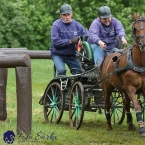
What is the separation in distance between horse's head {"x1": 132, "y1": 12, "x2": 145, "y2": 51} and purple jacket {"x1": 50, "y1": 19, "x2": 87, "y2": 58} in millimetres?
2411

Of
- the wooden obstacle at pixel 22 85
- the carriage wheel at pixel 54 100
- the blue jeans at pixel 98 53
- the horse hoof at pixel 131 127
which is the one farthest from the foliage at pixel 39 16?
the wooden obstacle at pixel 22 85

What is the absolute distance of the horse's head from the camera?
401 inches

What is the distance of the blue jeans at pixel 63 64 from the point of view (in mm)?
13023

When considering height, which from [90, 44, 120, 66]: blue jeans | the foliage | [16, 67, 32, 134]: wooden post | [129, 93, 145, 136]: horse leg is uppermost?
the foliage

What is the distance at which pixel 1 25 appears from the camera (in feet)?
112

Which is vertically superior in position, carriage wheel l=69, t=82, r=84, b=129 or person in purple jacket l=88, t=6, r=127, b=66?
person in purple jacket l=88, t=6, r=127, b=66

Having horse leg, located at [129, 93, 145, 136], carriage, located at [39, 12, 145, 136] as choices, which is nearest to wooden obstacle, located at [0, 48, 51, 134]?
horse leg, located at [129, 93, 145, 136]

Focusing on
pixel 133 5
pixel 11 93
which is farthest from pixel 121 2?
pixel 11 93

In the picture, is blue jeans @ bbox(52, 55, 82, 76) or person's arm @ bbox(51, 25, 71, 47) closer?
person's arm @ bbox(51, 25, 71, 47)

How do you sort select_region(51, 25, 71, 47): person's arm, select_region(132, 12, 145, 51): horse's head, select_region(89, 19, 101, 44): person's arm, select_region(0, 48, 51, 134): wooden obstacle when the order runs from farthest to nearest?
select_region(51, 25, 71, 47): person's arm → select_region(89, 19, 101, 44): person's arm → select_region(132, 12, 145, 51): horse's head → select_region(0, 48, 51, 134): wooden obstacle

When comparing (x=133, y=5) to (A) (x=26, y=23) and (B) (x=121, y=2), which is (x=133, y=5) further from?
(A) (x=26, y=23)

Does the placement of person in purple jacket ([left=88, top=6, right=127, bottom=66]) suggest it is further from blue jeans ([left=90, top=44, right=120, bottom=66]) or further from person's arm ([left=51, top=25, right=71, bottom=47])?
person's arm ([left=51, top=25, right=71, bottom=47])

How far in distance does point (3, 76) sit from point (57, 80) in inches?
41.8

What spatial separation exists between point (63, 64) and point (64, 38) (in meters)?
0.51
